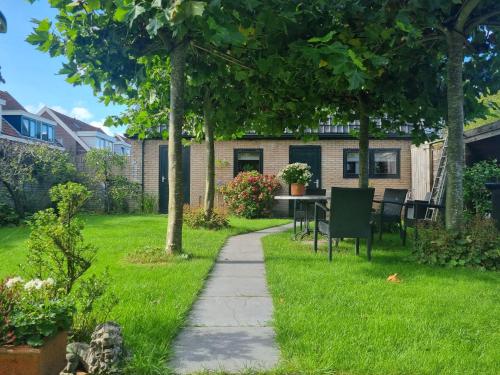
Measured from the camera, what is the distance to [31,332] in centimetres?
223

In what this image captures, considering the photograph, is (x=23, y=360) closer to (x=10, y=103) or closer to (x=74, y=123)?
(x=10, y=103)

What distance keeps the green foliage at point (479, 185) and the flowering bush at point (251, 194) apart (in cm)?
604

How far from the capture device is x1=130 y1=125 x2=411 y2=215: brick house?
15.5 m

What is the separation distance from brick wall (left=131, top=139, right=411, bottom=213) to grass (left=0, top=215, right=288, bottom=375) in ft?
21.6

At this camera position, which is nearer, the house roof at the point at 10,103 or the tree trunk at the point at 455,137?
the tree trunk at the point at 455,137

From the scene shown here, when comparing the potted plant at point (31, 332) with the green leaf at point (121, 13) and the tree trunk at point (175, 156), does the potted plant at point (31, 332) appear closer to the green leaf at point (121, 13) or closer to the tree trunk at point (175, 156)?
the green leaf at point (121, 13)

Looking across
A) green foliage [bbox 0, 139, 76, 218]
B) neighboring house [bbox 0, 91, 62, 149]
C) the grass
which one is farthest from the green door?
neighboring house [bbox 0, 91, 62, 149]

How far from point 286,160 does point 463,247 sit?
1015 cm

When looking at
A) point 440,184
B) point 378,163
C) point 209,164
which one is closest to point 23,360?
point 209,164

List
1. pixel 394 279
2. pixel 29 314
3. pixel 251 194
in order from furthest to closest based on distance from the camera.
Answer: pixel 251 194 → pixel 394 279 → pixel 29 314

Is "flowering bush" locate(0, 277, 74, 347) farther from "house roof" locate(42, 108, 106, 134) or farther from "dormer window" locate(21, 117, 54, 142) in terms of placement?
"house roof" locate(42, 108, 106, 134)

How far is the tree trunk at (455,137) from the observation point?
5.97 m

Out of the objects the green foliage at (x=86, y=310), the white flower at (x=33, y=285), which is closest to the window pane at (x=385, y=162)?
the green foliage at (x=86, y=310)

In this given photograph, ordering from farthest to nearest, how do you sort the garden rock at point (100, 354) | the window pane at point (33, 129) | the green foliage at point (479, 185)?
the window pane at point (33, 129) < the green foliage at point (479, 185) < the garden rock at point (100, 354)
